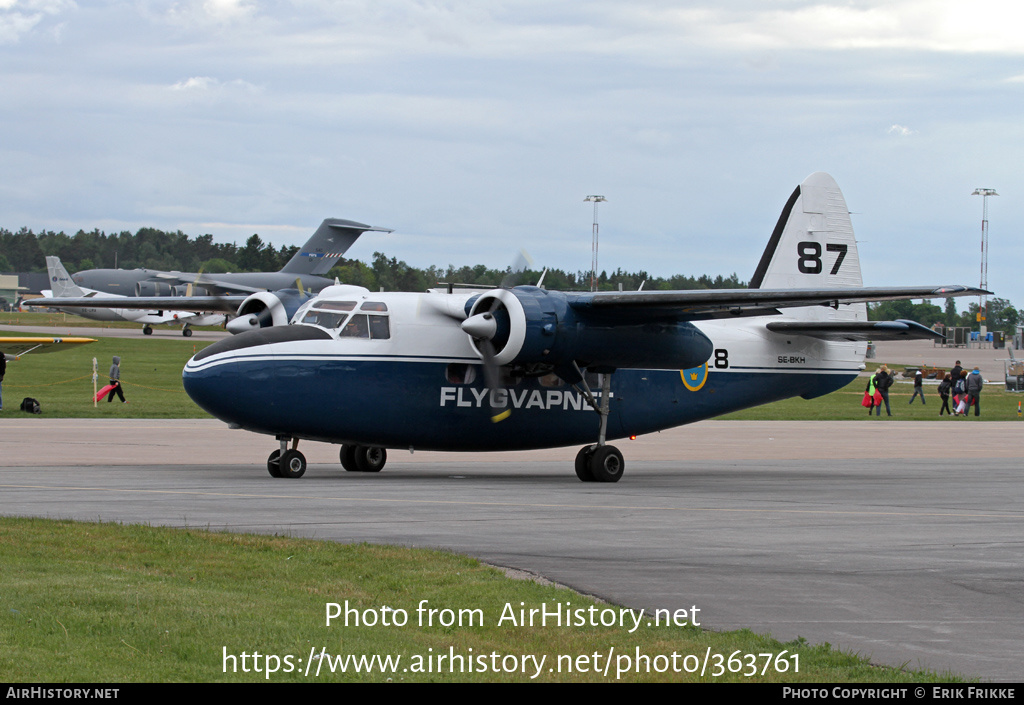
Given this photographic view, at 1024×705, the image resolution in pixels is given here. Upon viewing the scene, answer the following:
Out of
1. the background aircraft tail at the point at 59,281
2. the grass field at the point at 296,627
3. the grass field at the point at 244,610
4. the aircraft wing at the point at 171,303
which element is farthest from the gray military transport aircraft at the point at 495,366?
the background aircraft tail at the point at 59,281

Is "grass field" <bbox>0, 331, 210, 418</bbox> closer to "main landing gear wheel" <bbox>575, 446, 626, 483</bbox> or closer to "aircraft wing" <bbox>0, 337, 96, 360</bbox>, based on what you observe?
"aircraft wing" <bbox>0, 337, 96, 360</bbox>

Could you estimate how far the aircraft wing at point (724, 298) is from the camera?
734 inches

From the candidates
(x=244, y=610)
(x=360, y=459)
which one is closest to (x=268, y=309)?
(x=360, y=459)

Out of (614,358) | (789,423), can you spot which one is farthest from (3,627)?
(789,423)

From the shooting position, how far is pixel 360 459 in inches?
885

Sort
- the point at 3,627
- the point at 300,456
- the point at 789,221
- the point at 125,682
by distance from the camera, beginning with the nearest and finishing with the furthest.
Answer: the point at 125,682 < the point at 3,627 < the point at 300,456 < the point at 789,221

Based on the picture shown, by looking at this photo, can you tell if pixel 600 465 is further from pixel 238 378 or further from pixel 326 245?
pixel 326 245

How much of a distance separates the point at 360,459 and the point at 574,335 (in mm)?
5239

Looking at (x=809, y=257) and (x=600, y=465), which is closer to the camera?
(x=600, y=465)

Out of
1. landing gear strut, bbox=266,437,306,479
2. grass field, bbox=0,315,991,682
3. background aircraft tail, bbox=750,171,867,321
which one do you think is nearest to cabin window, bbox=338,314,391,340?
landing gear strut, bbox=266,437,306,479

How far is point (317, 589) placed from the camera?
944 cm

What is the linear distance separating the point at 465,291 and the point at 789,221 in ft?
26.6
